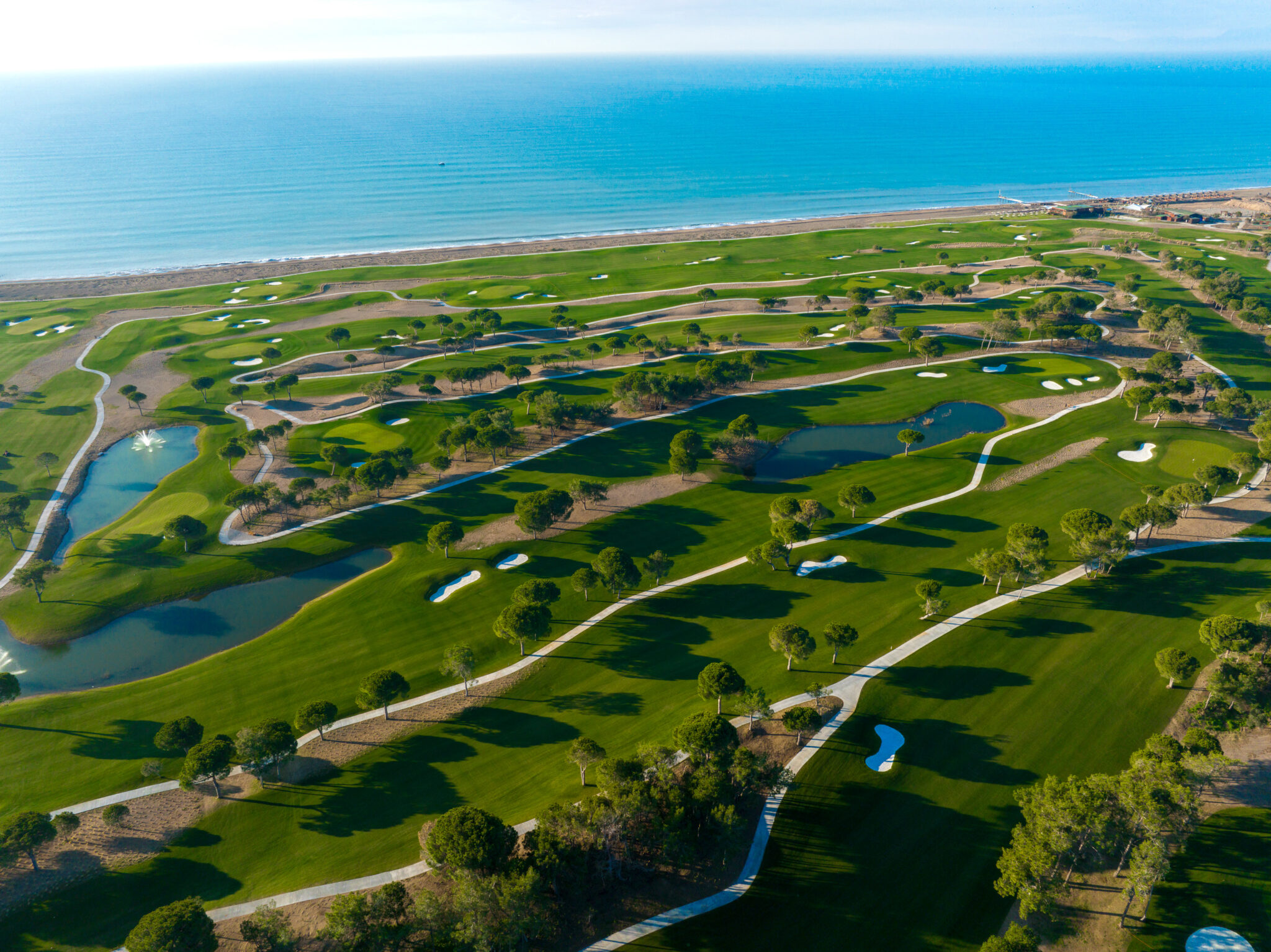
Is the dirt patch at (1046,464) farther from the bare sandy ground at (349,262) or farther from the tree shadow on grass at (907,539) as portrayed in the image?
the bare sandy ground at (349,262)

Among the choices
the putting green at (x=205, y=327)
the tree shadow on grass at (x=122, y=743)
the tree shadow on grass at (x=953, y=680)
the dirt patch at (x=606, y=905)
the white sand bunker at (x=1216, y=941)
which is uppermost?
the putting green at (x=205, y=327)

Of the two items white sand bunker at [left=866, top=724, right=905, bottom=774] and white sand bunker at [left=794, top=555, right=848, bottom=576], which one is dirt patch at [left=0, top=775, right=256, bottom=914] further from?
white sand bunker at [left=794, top=555, right=848, bottom=576]

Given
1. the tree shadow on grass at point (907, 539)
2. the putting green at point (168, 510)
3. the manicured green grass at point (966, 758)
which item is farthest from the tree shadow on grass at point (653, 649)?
the putting green at point (168, 510)

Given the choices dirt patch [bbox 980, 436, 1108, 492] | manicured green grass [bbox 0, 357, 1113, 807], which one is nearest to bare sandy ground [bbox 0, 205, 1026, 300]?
manicured green grass [bbox 0, 357, 1113, 807]

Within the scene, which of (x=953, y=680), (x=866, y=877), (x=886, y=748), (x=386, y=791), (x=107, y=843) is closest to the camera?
(x=866, y=877)

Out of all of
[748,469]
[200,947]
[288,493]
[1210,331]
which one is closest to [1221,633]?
[748,469]

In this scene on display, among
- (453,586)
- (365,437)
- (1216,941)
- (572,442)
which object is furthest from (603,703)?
(365,437)

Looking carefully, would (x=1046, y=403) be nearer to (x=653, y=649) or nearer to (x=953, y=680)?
(x=953, y=680)
